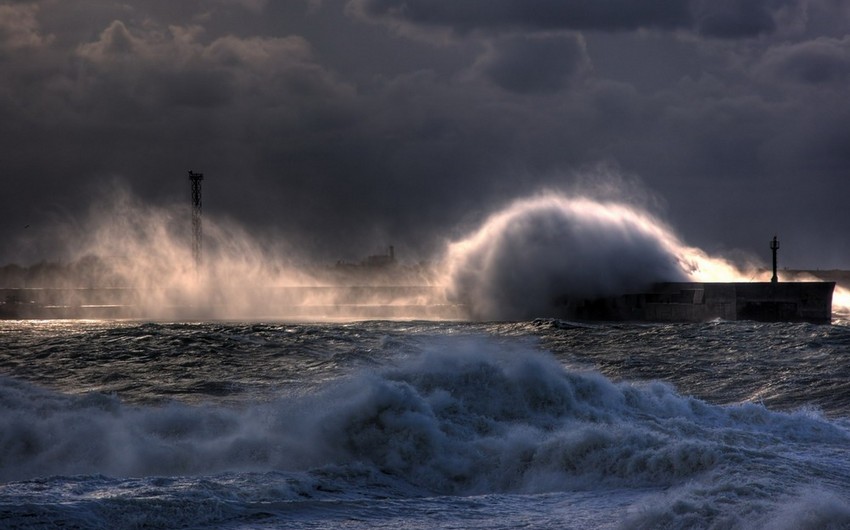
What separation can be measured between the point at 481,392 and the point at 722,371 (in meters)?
7.29

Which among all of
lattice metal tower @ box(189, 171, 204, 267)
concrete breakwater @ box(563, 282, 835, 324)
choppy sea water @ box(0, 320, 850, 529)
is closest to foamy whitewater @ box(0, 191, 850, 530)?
choppy sea water @ box(0, 320, 850, 529)

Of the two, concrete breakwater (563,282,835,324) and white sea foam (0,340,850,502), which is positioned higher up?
concrete breakwater (563,282,835,324)

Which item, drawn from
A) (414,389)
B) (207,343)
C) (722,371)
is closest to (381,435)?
(414,389)

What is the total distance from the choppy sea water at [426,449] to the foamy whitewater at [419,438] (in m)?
0.03

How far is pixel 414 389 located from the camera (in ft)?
38.7

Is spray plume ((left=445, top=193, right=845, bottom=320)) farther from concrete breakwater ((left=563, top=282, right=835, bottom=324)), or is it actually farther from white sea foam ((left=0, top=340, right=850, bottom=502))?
white sea foam ((left=0, top=340, right=850, bottom=502))

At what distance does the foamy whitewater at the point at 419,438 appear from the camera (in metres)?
7.95

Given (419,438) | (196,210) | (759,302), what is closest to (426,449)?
(419,438)

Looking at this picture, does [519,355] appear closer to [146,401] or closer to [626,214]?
[146,401]

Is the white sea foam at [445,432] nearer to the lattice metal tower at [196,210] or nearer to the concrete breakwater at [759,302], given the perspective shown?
the concrete breakwater at [759,302]

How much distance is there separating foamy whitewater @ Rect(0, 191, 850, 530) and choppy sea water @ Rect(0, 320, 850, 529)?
30mm

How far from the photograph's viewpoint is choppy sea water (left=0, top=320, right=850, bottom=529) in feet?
25.8

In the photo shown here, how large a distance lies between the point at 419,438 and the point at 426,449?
214 millimetres

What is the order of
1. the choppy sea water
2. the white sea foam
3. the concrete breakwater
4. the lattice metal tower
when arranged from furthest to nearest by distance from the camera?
the lattice metal tower < the concrete breakwater < the white sea foam < the choppy sea water
